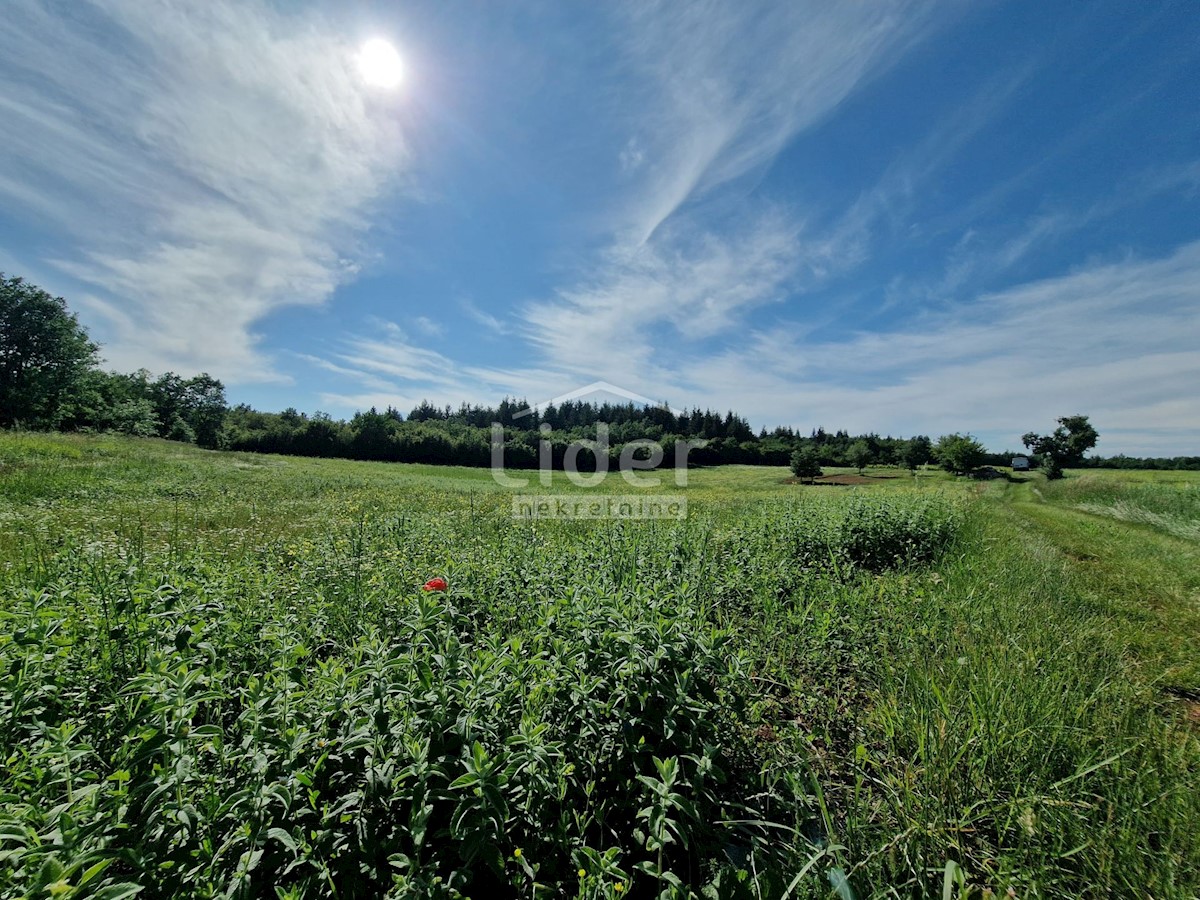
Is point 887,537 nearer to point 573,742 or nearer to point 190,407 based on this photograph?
point 573,742

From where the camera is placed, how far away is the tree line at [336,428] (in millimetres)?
42500

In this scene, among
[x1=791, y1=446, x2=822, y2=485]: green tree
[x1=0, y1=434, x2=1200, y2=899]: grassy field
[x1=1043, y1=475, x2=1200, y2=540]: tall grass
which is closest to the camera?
[x1=0, y1=434, x2=1200, y2=899]: grassy field

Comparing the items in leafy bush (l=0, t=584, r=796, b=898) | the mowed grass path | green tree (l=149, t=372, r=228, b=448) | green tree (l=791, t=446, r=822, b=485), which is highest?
green tree (l=149, t=372, r=228, b=448)

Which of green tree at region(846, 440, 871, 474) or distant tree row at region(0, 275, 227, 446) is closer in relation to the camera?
distant tree row at region(0, 275, 227, 446)

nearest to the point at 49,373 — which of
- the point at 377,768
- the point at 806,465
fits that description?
the point at 377,768

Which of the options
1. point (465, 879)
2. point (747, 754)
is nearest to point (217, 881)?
point (465, 879)

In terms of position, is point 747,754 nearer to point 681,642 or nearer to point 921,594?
point 681,642

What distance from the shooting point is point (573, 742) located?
7.25 feet

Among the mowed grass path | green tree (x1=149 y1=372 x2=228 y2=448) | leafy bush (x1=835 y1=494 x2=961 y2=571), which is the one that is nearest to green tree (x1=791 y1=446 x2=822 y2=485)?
the mowed grass path

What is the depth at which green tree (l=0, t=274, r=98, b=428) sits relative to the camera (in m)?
40.7

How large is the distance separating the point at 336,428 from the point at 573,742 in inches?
2907

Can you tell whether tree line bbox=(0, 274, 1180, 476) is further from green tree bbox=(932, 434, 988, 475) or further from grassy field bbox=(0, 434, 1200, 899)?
grassy field bbox=(0, 434, 1200, 899)

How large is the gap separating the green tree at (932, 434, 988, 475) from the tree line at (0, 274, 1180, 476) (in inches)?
5.4

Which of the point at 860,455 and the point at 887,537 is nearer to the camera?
the point at 887,537
